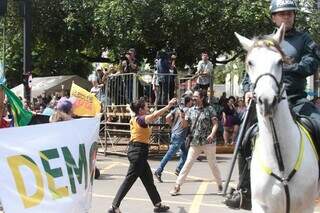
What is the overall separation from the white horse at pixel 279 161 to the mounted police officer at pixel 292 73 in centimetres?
54

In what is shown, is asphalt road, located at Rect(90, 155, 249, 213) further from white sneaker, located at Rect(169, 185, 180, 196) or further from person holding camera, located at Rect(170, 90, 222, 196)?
person holding camera, located at Rect(170, 90, 222, 196)

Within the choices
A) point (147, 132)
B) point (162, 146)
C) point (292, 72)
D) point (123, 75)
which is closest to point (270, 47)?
point (292, 72)

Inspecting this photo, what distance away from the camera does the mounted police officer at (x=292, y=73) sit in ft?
20.0

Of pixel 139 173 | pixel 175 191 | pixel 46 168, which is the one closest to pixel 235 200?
pixel 46 168

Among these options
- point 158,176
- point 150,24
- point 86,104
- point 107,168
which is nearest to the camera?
point 86,104

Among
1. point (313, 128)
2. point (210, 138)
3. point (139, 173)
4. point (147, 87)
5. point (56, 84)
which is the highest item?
point (56, 84)

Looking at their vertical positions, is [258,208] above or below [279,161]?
below

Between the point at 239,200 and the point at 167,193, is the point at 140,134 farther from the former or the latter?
the point at 239,200

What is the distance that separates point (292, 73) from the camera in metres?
6.15

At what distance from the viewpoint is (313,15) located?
27.5m

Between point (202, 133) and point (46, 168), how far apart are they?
240 inches

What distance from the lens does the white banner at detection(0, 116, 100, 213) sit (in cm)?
600

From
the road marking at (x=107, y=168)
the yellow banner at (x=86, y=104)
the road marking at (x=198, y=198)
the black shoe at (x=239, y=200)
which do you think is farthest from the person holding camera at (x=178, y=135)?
the black shoe at (x=239, y=200)

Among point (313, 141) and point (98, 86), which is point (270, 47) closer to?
point (313, 141)
